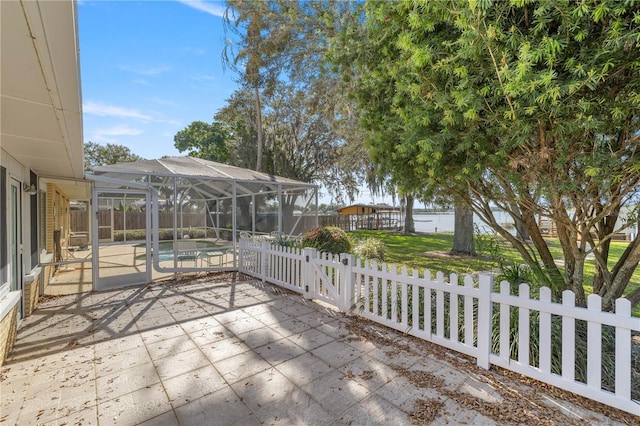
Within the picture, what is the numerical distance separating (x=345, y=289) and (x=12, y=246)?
438cm

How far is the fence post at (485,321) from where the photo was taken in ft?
9.08

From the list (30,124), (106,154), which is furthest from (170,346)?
(106,154)

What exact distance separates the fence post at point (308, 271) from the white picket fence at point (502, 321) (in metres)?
0.05

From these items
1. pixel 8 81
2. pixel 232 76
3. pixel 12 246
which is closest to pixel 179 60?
pixel 232 76

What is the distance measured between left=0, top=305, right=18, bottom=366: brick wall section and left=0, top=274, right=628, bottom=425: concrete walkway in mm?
98

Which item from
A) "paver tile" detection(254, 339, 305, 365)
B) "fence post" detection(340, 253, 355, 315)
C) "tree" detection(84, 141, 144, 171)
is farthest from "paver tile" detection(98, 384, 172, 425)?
"tree" detection(84, 141, 144, 171)

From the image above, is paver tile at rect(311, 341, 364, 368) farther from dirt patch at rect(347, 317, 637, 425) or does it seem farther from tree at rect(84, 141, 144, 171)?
tree at rect(84, 141, 144, 171)

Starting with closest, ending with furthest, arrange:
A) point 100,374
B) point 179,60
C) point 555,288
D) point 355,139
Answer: point 100,374 → point 555,288 → point 179,60 → point 355,139

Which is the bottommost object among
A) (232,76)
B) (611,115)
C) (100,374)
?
(100,374)

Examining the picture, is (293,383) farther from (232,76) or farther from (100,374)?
(232,76)

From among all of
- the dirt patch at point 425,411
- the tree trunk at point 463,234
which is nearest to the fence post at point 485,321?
the dirt patch at point 425,411

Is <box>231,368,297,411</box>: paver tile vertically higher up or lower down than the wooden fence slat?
lower down

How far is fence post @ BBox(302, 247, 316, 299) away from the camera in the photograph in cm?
486

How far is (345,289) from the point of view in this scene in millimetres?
4207
